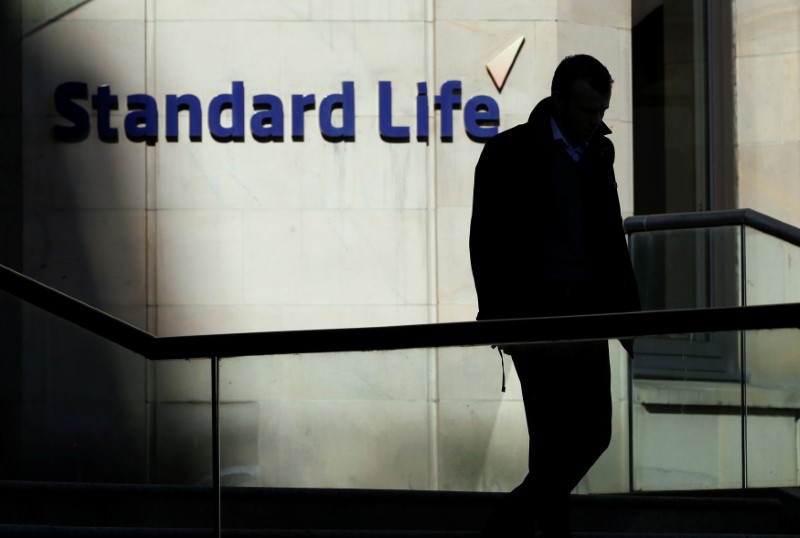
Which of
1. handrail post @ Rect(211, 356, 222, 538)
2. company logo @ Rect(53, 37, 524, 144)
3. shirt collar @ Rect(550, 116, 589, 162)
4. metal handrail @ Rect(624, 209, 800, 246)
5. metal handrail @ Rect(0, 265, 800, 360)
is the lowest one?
handrail post @ Rect(211, 356, 222, 538)

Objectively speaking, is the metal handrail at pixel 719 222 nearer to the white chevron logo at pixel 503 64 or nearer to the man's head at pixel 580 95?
the white chevron logo at pixel 503 64

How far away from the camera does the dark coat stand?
4.60 m

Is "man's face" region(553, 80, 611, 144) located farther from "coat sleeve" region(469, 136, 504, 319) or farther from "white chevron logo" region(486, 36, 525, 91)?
"white chevron logo" region(486, 36, 525, 91)

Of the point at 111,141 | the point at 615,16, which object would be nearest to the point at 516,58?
the point at 615,16

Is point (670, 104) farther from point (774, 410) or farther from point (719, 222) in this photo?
point (774, 410)

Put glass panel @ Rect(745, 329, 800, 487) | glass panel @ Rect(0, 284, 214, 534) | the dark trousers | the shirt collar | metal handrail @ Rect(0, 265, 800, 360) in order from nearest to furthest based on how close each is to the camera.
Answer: metal handrail @ Rect(0, 265, 800, 360)
glass panel @ Rect(745, 329, 800, 487)
the dark trousers
the shirt collar
glass panel @ Rect(0, 284, 214, 534)

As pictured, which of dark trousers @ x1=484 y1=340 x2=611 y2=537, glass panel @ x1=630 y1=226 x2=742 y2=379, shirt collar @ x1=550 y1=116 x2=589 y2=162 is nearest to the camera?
dark trousers @ x1=484 y1=340 x2=611 y2=537

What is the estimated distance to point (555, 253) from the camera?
462 cm

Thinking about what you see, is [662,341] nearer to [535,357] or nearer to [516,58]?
[535,357]

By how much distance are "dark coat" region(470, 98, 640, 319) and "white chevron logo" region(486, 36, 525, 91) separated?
17.0ft

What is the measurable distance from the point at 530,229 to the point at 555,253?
4.7 inches

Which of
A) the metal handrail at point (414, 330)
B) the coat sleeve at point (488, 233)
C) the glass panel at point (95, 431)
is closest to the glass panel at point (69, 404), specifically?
the glass panel at point (95, 431)

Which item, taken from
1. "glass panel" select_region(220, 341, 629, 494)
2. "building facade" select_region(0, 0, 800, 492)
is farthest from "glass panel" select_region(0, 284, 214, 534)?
"building facade" select_region(0, 0, 800, 492)

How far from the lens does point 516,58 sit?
389 inches
